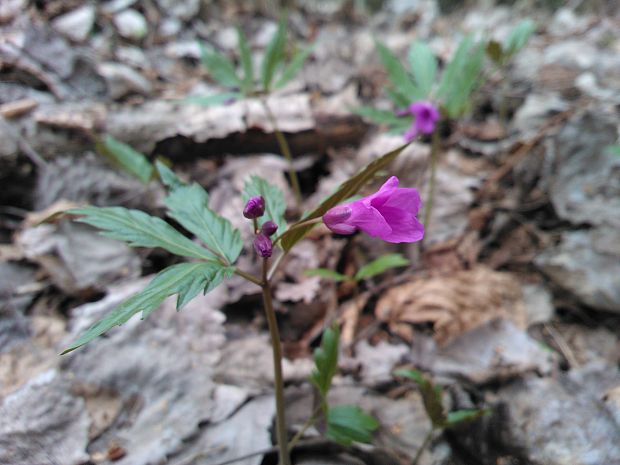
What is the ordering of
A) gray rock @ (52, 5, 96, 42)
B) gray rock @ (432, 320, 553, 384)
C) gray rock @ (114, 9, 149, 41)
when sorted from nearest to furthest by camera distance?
gray rock @ (432, 320, 553, 384), gray rock @ (52, 5, 96, 42), gray rock @ (114, 9, 149, 41)

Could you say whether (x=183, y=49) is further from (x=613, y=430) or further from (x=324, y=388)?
(x=613, y=430)

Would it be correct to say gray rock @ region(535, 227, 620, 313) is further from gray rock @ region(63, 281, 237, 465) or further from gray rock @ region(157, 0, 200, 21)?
gray rock @ region(157, 0, 200, 21)

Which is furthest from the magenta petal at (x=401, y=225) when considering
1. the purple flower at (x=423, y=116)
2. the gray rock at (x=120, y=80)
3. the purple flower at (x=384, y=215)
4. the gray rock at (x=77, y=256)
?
the gray rock at (x=120, y=80)

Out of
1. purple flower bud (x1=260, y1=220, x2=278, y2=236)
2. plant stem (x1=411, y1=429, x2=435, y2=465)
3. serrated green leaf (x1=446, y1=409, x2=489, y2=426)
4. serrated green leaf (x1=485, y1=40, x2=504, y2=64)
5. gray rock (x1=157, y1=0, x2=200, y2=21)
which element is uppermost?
gray rock (x1=157, y1=0, x2=200, y2=21)

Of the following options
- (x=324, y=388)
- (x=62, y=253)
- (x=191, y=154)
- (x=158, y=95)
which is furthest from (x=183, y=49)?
(x=324, y=388)

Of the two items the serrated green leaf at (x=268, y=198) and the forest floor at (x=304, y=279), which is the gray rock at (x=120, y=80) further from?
the serrated green leaf at (x=268, y=198)

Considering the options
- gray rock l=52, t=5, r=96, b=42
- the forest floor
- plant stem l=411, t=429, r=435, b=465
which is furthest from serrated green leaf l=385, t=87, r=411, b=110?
gray rock l=52, t=5, r=96, b=42
